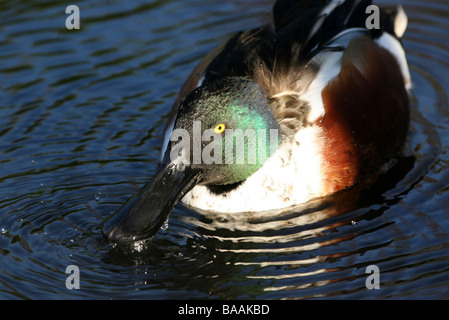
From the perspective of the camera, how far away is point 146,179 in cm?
620

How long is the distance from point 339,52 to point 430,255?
1730mm

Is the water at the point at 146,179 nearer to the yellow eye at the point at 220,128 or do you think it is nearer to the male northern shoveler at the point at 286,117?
the male northern shoveler at the point at 286,117

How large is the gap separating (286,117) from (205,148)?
29.1 inches

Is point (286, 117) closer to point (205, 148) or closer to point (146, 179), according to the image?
point (205, 148)

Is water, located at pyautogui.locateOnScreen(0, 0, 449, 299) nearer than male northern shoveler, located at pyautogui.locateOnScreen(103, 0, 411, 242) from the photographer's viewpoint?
Yes

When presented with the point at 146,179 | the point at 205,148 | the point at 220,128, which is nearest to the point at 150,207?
the point at 205,148

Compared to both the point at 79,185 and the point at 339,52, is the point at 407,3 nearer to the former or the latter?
the point at 339,52

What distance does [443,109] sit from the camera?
7.08 meters

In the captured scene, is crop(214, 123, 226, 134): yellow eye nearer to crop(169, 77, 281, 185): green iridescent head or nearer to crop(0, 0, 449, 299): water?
crop(169, 77, 281, 185): green iridescent head

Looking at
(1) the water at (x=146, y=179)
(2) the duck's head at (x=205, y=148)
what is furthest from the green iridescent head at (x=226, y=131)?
A: (1) the water at (x=146, y=179)

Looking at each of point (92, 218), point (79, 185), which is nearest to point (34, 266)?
point (92, 218)

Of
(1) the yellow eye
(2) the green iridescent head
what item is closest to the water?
(2) the green iridescent head

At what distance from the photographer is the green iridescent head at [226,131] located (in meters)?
5.21

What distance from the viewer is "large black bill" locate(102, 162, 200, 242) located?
16.7ft
